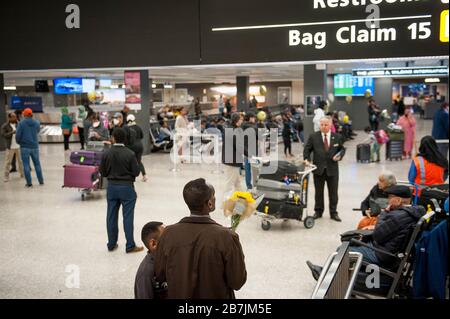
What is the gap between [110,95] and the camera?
105ft

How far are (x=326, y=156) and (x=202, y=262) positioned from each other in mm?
5310

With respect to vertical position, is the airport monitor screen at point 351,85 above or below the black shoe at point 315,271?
above

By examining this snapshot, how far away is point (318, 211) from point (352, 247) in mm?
3053

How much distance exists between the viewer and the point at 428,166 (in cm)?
614

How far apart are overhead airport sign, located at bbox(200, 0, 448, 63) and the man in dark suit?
14.9 feet

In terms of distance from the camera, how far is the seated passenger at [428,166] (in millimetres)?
6094

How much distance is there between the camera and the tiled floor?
5125 millimetres

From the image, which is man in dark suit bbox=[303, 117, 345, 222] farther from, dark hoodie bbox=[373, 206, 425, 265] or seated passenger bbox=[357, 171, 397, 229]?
dark hoodie bbox=[373, 206, 425, 265]

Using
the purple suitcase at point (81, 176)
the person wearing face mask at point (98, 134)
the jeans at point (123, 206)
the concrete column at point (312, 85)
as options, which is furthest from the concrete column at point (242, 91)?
the jeans at point (123, 206)

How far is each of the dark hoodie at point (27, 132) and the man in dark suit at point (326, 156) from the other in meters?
6.16

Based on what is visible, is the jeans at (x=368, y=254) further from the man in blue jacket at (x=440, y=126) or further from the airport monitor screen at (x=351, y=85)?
the airport monitor screen at (x=351, y=85)

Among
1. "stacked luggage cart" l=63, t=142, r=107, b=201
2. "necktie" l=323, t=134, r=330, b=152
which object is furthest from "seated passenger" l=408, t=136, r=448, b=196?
"stacked luggage cart" l=63, t=142, r=107, b=201

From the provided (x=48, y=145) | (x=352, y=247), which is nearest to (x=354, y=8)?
(x=352, y=247)

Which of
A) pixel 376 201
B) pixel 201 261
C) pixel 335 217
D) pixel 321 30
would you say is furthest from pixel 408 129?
pixel 201 261
